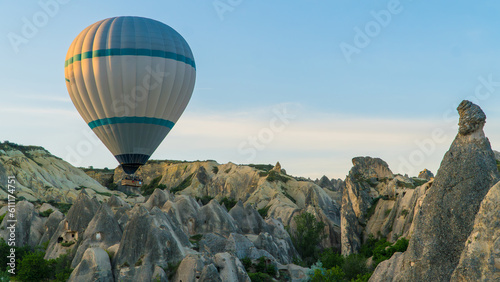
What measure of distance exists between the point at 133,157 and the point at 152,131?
3008mm

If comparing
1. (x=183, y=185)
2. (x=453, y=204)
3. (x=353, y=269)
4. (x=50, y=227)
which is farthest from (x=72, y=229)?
(x=183, y=185)

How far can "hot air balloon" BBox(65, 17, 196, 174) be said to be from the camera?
46594 millimetres

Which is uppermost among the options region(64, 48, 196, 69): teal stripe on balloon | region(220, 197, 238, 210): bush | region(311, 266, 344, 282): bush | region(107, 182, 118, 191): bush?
region(107, 182, 118, 191): bush

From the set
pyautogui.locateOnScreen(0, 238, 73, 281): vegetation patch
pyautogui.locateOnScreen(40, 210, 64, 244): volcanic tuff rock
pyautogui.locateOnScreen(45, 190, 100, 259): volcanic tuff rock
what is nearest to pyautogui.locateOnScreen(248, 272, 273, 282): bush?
pyautogui.locateOnScreen(0, 238, 73, 281): vegetation patch

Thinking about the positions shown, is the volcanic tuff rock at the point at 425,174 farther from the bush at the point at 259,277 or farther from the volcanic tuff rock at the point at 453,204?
the volcanic tuff rock at the point at 453,204

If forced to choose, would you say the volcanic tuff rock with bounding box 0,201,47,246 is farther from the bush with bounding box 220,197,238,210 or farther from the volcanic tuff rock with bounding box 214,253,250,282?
the bush with bounding box 220,197,238,210

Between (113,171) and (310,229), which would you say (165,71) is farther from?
(113,171)

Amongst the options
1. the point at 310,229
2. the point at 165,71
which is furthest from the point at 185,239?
the point at 310,229

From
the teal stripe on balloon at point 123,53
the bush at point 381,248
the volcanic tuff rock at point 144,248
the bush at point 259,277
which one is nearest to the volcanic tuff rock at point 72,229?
the volcanic tuff rock at point 144,248

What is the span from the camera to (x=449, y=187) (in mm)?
14914

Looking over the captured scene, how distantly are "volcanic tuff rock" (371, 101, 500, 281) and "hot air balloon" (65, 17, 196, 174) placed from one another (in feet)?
116

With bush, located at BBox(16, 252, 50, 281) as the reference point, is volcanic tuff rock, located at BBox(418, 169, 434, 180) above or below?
above

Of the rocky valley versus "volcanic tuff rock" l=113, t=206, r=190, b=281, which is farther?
"volcanic tuff rock" l=113, t=206, r=190, b=281

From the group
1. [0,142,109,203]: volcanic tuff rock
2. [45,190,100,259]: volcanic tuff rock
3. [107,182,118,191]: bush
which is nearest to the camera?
[45,190,100,259]: volcanic tuff rock
